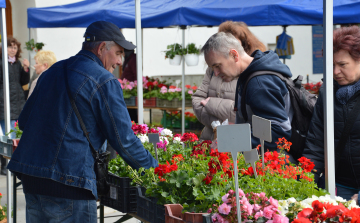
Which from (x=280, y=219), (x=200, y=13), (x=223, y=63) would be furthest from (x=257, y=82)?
(x=200, y=13)

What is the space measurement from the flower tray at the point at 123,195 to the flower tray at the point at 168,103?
461cm

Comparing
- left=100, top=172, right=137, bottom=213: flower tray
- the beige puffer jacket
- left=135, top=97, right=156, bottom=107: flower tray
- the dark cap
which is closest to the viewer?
the dark cap

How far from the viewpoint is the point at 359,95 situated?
2.10m

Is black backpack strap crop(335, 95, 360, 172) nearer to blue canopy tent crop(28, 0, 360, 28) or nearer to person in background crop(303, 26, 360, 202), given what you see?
person in background crop(303, 26, 360, 202)

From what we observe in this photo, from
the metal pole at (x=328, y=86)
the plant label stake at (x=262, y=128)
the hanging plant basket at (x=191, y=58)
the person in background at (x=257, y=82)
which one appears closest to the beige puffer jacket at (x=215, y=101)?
the person in background at (x=257, y=82)

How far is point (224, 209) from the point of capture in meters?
1.41

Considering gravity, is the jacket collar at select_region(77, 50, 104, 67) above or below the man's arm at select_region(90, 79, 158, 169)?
above

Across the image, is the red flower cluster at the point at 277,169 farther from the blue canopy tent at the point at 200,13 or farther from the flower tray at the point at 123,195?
the blue canopy tent at the point at 200,13

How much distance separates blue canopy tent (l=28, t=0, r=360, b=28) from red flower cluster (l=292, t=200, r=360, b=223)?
3952 mm

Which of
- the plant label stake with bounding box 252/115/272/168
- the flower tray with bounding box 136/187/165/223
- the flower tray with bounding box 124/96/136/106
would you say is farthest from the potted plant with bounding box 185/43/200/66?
the plant label stake with bounding box 252/115/272/168

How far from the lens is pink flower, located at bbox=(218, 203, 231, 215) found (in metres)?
1.41

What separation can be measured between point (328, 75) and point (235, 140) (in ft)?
1.57

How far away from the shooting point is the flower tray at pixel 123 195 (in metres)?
2.18

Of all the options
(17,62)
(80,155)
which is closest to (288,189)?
(80,155)
